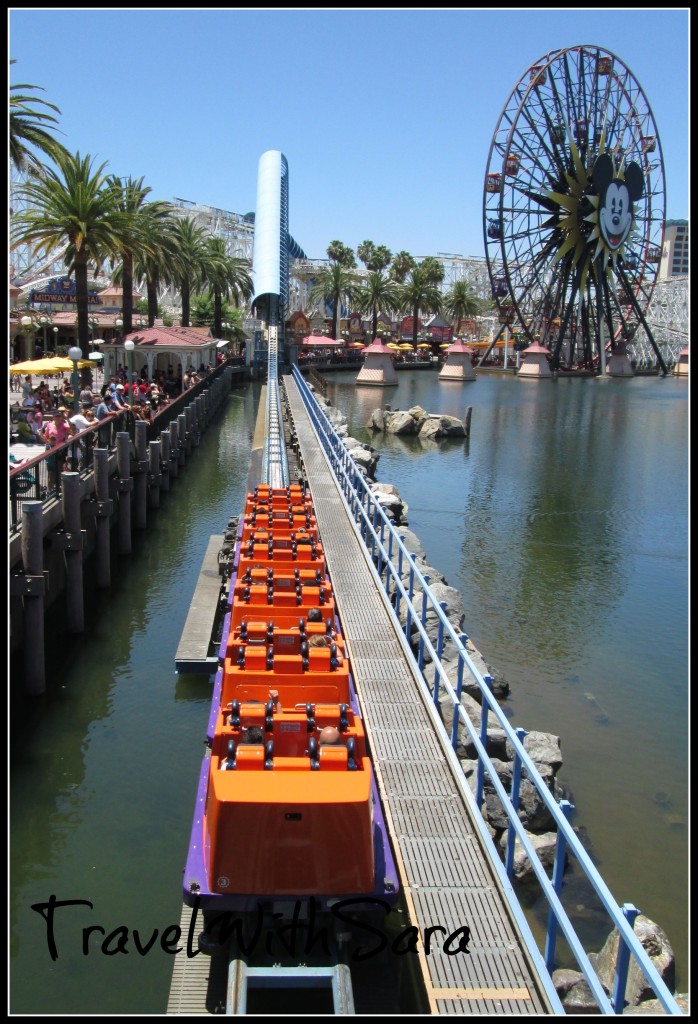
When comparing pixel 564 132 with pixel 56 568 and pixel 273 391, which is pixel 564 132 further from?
pixel 56 568

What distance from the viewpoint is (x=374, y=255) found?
117 m

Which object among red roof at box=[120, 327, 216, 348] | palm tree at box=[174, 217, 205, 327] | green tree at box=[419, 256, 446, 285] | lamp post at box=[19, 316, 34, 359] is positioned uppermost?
green tree at box=[419, 256, 446, 285]

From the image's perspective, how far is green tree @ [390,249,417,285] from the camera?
12112 cm

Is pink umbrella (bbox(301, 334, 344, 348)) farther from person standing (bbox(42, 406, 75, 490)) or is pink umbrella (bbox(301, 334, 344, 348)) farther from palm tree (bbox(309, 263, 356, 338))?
person standing (bbox(42, 406, 75, 490))

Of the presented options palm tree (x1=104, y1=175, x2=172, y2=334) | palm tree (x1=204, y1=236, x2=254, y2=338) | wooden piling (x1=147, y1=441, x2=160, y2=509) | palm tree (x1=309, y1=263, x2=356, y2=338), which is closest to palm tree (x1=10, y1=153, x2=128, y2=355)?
palm tree (x1=104, y1=175, x2=172, y2=334)

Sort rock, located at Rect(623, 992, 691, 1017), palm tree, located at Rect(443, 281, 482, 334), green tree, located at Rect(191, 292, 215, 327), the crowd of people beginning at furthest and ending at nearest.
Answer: palm tree, located at Rect(443, 281, 482, 334) → green tree, located at Rect(191, 292, 215, 327) → the crowd of people → rock, located at Rect(623, 992, 691, 1017)

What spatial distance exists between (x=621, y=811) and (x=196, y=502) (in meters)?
20.1

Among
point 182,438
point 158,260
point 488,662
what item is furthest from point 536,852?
point 158,260

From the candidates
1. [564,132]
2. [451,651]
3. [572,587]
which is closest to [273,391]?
[572,587]

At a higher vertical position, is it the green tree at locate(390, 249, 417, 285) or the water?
the green tree at locate(390, 249, 417, 285)

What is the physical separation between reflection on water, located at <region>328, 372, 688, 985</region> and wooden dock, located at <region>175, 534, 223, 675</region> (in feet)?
16.8

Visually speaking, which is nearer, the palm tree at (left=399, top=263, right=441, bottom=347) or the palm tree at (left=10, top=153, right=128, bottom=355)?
the palm tree at (left=10, top=153, right=128, bottom=355)

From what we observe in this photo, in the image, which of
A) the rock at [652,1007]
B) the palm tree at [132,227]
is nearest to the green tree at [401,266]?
the palm tree at [132,227]

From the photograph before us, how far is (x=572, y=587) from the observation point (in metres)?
22.1
